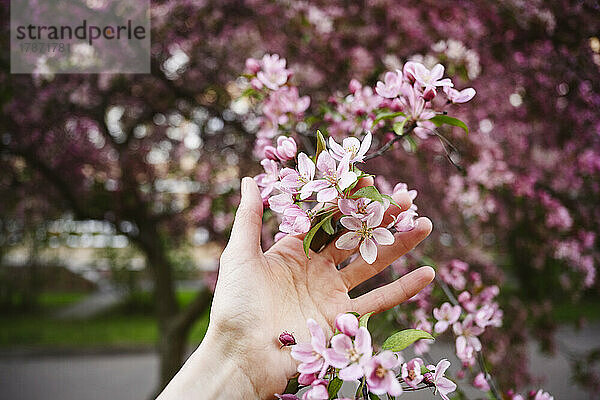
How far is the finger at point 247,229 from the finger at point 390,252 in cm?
26

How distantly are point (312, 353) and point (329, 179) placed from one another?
12.8 inches

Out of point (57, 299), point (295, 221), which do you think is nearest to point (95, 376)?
point (57, 299)

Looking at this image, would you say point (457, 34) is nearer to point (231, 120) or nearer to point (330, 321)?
point (231, 120)

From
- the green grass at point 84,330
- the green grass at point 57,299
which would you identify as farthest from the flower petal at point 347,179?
the green grass at point 57,299

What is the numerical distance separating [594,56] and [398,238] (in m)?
1.70

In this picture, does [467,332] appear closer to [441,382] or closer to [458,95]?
[441,382]

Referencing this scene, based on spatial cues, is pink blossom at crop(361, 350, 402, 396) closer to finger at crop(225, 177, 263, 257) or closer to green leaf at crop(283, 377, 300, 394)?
green leaf at crop(283, 377, 300, 394)

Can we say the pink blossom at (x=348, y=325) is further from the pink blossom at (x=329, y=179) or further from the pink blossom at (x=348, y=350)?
the pink blossom at (x=329, y=179)

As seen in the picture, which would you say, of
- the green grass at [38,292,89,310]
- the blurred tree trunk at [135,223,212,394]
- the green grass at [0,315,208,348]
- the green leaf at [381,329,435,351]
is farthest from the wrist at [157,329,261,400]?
the green grass at [38,292,89,310]

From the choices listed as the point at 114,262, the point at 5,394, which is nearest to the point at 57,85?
the point at 5,394

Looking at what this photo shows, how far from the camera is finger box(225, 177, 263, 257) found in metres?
1.12

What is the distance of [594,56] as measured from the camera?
7.30 ft

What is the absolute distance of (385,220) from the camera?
112 cm

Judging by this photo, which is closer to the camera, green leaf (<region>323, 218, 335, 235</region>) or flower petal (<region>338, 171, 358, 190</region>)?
flower petal (<region>338, 171, 358, 190</region>)
